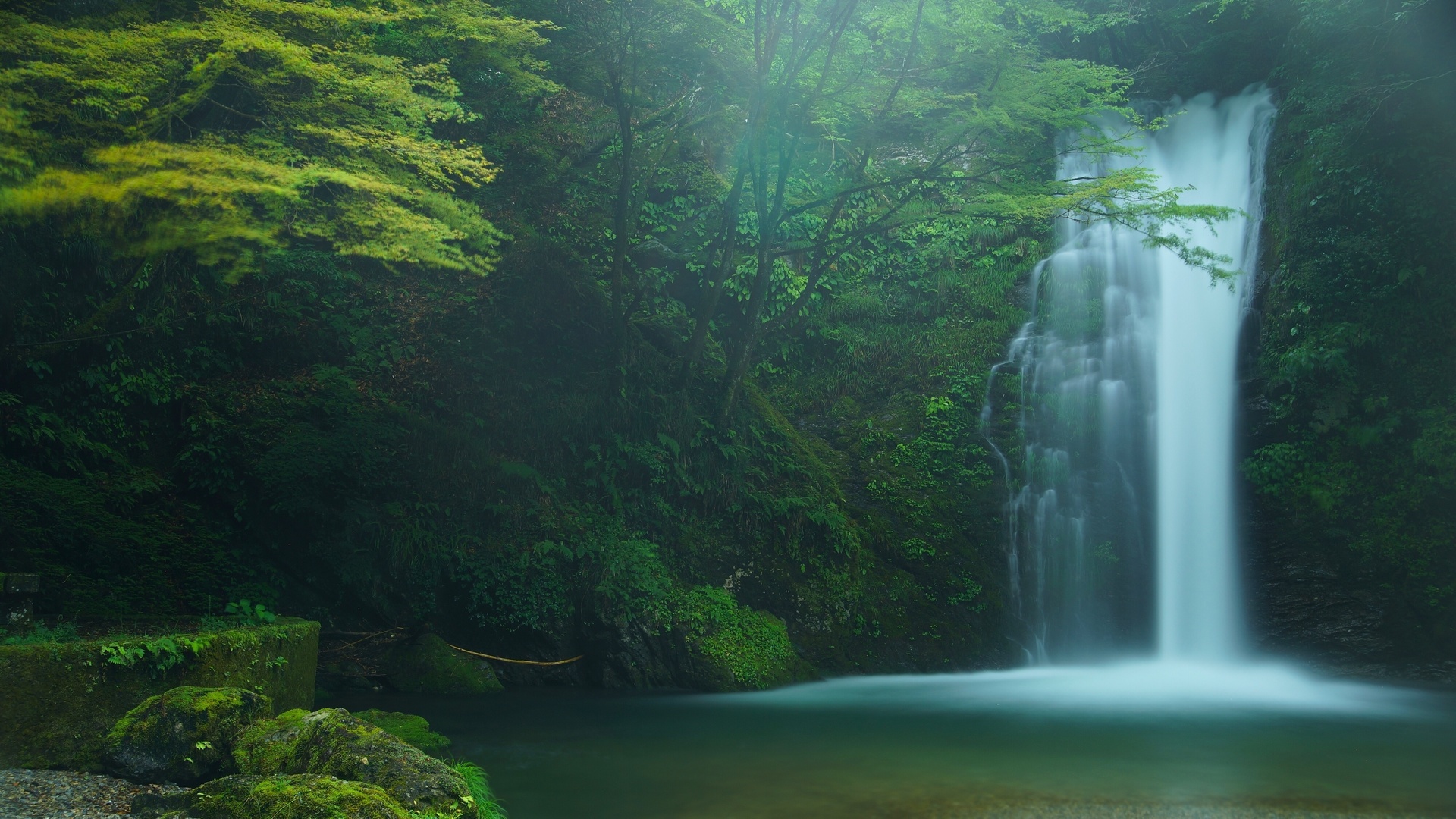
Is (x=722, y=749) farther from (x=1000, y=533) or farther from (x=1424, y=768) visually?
(x=1000, y=533)

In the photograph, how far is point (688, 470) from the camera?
12.2 meters

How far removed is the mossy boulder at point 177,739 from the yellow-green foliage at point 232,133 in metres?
3.86

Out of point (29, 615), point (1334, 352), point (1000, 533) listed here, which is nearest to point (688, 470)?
point (1000, 533)

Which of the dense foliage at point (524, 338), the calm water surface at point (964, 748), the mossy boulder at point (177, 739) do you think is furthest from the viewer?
the dense foliage at point (524, 338)

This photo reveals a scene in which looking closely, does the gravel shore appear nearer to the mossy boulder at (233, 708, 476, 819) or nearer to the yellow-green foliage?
the mossy boulder at (233, 708, 476, 819)

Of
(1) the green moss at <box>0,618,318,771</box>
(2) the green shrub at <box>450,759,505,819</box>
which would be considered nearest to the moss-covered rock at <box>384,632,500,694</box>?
(2) the green shrub at <box>450,759,505,819</box>

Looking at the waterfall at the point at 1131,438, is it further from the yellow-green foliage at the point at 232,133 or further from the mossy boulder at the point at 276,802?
the mossy boulder at the point at 276,802

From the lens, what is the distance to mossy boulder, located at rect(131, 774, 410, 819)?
4.24 m

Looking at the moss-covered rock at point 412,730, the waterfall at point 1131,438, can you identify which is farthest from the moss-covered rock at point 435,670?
the waterfall at point 1131,438

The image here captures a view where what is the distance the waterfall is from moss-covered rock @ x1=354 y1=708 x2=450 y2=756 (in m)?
7.71

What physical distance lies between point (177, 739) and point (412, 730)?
7.44 feet

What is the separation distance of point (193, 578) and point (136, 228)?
3.97 metres

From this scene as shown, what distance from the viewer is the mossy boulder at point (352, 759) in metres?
4.79

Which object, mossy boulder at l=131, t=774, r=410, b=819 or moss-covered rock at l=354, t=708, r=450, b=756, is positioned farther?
moss-covered rock at l=354, t=708, r=450, b=756
